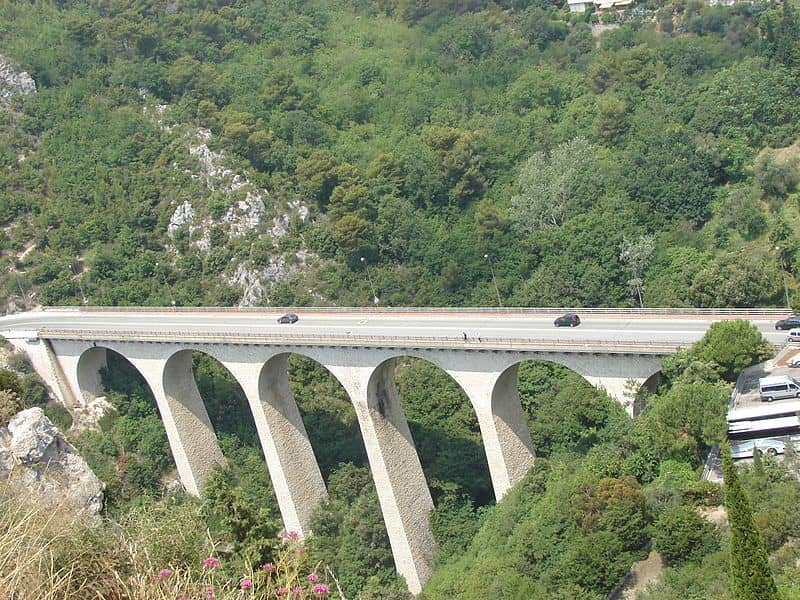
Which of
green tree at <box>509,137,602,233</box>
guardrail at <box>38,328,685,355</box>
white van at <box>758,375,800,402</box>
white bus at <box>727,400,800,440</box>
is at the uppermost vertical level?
green tree at <box>509,137,602,233</box>

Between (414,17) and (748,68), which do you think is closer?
(748,68)

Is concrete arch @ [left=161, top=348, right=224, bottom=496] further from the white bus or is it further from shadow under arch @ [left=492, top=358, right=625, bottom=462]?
the white bus

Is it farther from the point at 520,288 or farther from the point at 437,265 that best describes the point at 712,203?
the point at 437,265

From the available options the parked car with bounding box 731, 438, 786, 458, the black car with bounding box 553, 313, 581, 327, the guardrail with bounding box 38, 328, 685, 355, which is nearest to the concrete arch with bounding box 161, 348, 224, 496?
the guardrail with bounding box 38, 328, 685, 355

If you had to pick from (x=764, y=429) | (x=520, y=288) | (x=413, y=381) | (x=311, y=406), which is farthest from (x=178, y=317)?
(x=764, y=429)

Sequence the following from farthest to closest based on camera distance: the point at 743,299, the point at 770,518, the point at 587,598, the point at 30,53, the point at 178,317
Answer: the point at 30,53
the point at 178,317
the point at 743,299
the point at 587,598
the point at 770,518

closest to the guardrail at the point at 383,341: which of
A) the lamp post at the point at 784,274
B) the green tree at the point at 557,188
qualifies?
the lamp post at the point at 784,274
